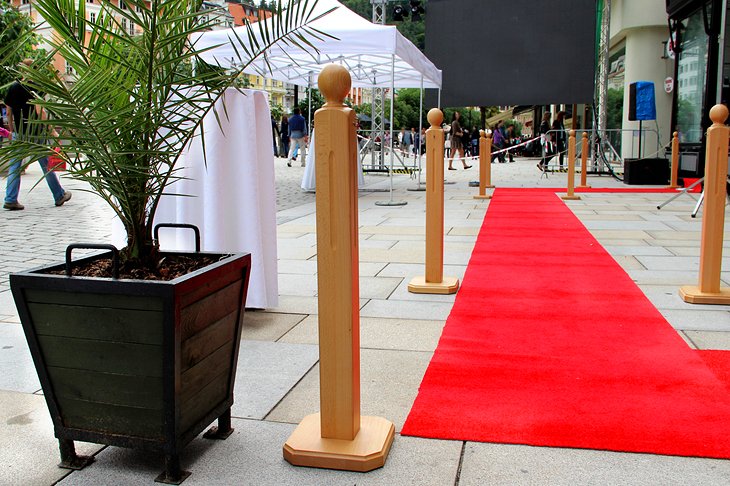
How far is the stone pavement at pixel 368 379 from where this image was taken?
8.03 feet

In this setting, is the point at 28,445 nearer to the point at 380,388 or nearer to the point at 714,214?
the point at 380,388

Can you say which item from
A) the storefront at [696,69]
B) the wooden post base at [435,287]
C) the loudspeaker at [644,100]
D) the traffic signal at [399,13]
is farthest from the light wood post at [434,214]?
the traffic signal at [399,13]

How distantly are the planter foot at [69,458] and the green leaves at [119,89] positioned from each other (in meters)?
0.73

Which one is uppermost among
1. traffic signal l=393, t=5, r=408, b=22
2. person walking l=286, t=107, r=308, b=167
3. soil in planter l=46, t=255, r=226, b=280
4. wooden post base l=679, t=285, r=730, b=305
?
traffic signal l=393, t=5, r=408, b=22

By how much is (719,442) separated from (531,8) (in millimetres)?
18365

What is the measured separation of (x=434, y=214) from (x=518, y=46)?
15.5 meters

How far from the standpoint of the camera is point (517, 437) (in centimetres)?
273

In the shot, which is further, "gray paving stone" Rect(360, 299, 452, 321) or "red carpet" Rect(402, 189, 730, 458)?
"gray paving stone" Rect(360, 299, 452, 321)

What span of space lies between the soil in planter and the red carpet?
3.49 feet

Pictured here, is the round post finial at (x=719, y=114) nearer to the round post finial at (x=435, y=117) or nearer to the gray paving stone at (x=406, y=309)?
the round post finial at (x=435, y=117)

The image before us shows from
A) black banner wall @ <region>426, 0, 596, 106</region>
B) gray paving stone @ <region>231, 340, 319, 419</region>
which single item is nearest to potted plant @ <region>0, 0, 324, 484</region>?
gray paving stone @ <region>231, 340, 319, 419</region>

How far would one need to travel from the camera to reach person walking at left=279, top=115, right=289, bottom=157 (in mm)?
30203

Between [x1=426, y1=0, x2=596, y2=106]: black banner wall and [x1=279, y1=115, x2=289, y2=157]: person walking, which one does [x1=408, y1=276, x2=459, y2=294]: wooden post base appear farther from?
[x1=279, y1=115, x2=289, y2=157]: person walking

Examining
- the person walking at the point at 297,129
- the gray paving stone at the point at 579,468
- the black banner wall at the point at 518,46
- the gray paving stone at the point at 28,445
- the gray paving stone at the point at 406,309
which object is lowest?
the gray paving stone at the point at 579,468
